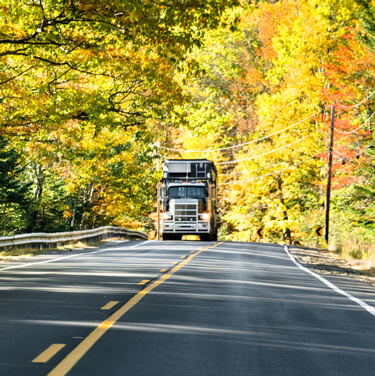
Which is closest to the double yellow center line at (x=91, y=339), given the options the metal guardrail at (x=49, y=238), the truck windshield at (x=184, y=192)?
the metal guardrail at (x=49, y=238)

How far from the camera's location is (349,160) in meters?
34.5

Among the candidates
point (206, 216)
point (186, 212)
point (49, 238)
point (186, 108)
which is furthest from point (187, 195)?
point (186, 108)

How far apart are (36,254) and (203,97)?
34.2m

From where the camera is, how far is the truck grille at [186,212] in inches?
1411

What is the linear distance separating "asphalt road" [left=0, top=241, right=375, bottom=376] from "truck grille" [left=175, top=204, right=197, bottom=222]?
19293 mm

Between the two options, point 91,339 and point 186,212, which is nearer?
point 91,339

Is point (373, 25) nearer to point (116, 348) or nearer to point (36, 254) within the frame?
point (36, 254)

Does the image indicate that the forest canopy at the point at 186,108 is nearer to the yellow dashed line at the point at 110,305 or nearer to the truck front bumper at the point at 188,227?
the truck front bumper at the point at 188,227

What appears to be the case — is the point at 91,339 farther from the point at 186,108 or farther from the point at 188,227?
the point at 186,108

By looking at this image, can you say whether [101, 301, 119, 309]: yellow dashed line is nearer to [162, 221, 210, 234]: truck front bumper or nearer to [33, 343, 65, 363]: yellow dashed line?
[33, 343, 65, 363]: yellow dashed line

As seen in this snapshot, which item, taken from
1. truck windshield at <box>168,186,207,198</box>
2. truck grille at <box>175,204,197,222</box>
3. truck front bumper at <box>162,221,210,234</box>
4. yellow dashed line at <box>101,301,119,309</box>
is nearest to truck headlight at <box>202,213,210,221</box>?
truck front bumper at <box>162,221,210,234</box>

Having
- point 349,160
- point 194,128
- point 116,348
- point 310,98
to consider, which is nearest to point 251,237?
point 194,128

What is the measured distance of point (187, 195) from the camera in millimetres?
35750

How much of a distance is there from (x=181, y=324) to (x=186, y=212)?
26.9 meters
